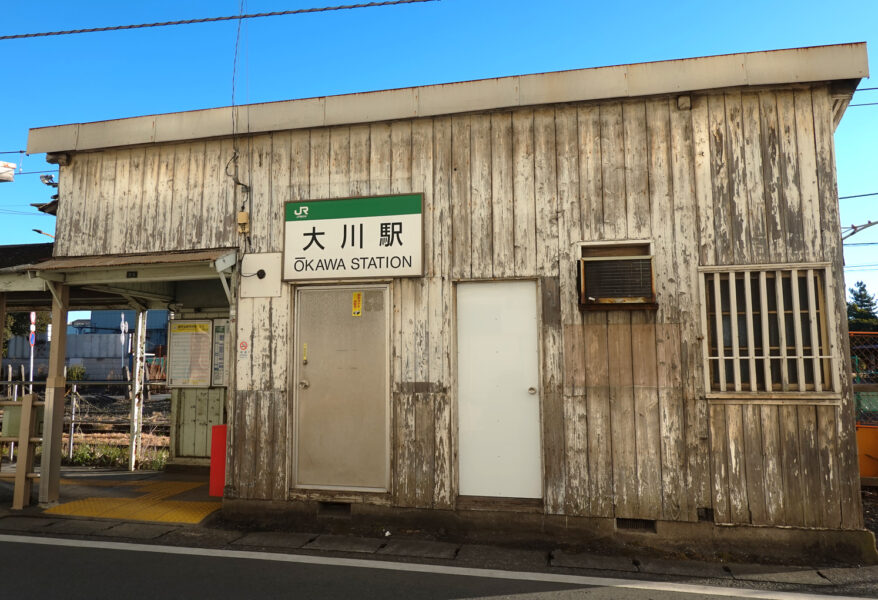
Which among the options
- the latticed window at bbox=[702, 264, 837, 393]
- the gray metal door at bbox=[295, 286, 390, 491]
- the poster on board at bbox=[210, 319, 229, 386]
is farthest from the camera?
the poster on board at bbox=[210, 319, 229, 386]

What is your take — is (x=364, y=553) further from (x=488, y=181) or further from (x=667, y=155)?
(x=667, y=155)

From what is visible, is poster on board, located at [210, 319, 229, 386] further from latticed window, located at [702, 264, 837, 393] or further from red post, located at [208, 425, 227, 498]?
latticed window, located at [702, 264, 837, 393]

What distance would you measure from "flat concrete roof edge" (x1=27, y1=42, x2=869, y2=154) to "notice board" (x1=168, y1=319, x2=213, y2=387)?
2.95 metres

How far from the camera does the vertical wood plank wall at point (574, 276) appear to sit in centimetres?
511

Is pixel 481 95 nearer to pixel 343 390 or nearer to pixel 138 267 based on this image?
pixel 343 390

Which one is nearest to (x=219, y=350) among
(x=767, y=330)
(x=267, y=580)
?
(x=267, y=580)

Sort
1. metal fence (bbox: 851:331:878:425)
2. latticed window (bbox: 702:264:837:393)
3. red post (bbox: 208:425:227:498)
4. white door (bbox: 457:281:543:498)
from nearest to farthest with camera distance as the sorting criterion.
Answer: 1. latticed window (bbox: 702:264:837:393)
2. white door (bbox: 457:281:543:498)
3. red post (bbox: 208:425:227:498)
4. metal fence (bbox: 851:331:878:425)

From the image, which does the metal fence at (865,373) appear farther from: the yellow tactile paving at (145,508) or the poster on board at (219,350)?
the poster on board at (219,350)

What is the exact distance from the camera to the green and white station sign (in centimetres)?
591

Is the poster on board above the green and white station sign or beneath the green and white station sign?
beneath

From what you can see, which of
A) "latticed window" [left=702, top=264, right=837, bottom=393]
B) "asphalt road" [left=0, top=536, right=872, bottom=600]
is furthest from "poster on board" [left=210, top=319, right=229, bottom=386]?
"latticed window" [left=702, top=264, right=837, bottom=393]

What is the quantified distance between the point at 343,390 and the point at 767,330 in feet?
14.1

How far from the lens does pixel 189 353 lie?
8625 millimetres

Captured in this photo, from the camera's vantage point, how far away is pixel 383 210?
19.8ft
